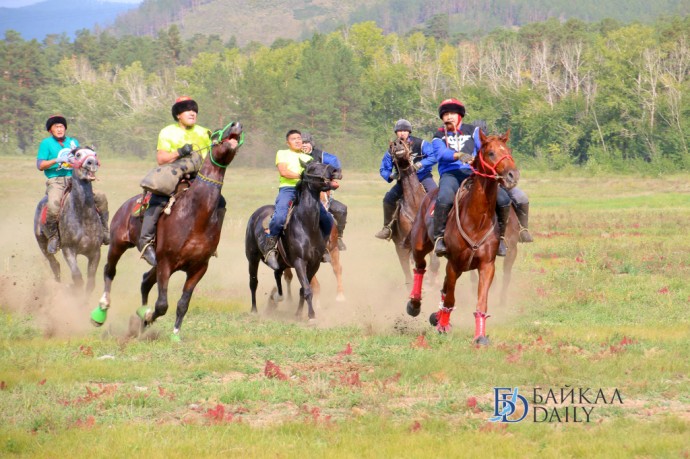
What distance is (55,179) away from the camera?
58.0ft

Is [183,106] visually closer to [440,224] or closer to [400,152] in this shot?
[440,224]

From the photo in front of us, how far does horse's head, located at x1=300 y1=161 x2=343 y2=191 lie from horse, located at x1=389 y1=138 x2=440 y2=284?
211 centimetres

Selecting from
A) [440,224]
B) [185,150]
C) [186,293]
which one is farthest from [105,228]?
[440,224]

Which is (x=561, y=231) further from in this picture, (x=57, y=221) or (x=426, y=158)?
(x=57, y=221)

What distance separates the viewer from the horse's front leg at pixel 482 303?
12836 millimetres

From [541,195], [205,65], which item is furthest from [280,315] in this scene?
[205,65]

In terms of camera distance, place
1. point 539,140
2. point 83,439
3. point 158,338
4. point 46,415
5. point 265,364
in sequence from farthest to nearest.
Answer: point 539,140 → point 158,338 → point 265,364 → point 46,415 → point 83,439

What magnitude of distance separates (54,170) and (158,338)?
5.51 m

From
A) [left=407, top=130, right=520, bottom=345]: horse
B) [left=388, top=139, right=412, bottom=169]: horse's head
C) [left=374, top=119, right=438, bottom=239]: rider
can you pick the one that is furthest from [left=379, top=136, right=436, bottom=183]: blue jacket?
[left=407, top=130, right=520, bottom=345]: horse

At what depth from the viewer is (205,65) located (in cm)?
13462

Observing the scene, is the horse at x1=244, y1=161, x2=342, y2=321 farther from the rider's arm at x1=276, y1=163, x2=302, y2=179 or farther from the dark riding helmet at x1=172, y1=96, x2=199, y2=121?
the dark riding helmet at x1=172, y1=96, x2=199, y2=121

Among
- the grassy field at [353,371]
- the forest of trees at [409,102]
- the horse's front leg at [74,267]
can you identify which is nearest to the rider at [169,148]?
the grassy field at [353,371]

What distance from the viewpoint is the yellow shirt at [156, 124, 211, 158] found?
45.1ft

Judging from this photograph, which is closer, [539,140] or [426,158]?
[426,158]
